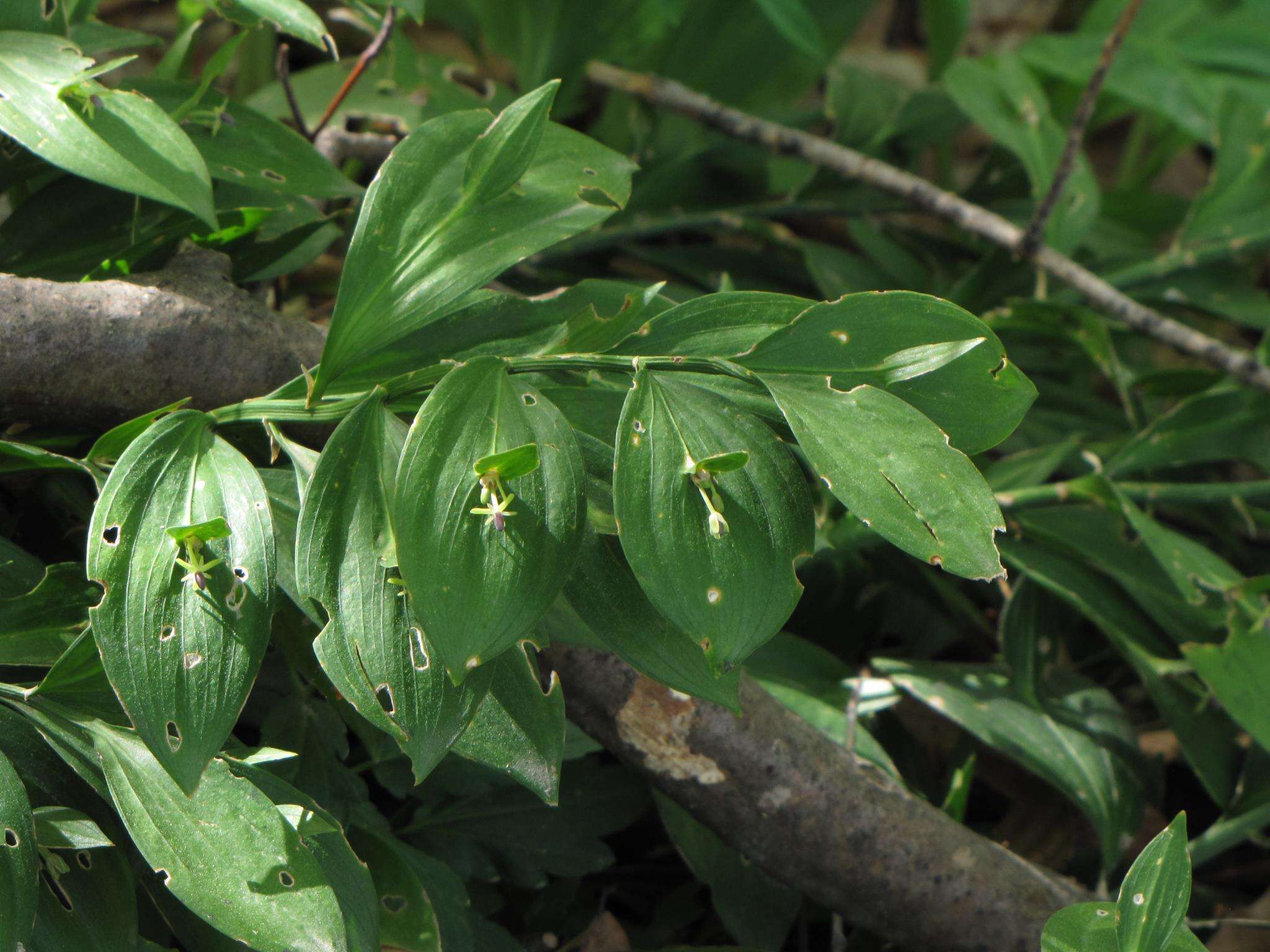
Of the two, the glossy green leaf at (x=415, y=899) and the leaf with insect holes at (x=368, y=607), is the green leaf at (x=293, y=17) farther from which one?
the glossy green leaf at (x=415, y=899)

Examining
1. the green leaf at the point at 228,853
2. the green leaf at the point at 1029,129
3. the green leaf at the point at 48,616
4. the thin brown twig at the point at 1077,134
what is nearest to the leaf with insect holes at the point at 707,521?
the green leaf at the point at 228,853

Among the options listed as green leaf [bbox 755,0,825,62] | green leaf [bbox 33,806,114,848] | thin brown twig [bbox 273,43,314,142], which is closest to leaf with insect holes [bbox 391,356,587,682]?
green leaf [bbox 33,806,114,848]

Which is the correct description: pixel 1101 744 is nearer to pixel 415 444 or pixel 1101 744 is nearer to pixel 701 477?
pixel 701 477

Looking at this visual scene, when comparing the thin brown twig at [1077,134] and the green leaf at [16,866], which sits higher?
the thin brown twig at [1077,134]

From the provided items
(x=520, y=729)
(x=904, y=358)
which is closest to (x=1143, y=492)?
(x=904, y=358)

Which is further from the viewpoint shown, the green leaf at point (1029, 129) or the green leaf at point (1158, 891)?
the green leaf at point (1029, 129)
